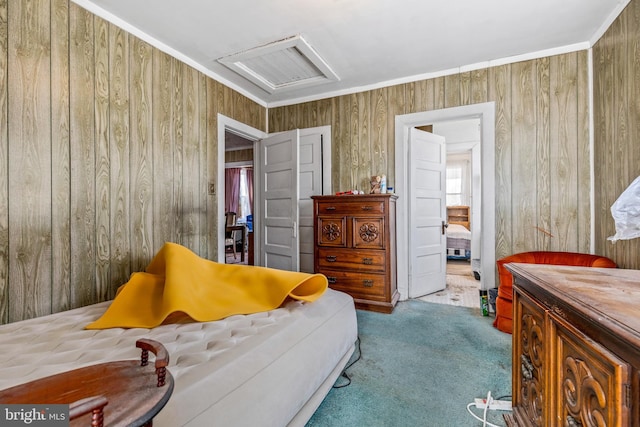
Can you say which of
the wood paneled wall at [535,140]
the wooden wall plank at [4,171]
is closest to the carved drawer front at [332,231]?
the wood paneled wall at [535,140]

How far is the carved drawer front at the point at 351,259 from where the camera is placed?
2965 millimetres

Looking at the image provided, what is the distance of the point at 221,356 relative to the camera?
1.06 m

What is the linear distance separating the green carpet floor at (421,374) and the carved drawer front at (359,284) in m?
0.23

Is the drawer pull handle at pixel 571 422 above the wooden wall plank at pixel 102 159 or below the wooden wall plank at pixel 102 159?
below

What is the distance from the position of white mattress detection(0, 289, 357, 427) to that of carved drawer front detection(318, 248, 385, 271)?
1.39 metres

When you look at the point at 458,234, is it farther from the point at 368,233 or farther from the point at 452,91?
the point at 368,233

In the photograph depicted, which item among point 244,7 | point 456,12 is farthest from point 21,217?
point 456,12

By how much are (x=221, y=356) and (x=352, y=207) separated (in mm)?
2212

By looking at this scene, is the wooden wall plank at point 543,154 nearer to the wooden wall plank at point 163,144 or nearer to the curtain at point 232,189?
the wooden wall plank at point 163,144

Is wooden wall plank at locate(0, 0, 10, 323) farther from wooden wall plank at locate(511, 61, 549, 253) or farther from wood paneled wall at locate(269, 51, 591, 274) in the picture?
wooden wall plank at locate(511, 61, 549, 253)

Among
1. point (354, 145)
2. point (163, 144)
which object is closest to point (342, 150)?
point (354, 145)

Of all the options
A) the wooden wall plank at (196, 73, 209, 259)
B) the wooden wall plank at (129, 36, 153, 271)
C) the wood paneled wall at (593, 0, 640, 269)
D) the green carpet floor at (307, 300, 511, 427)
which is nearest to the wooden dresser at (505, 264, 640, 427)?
the green carpet floor at (307, 300, 511, 427)

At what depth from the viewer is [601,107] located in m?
2.56
